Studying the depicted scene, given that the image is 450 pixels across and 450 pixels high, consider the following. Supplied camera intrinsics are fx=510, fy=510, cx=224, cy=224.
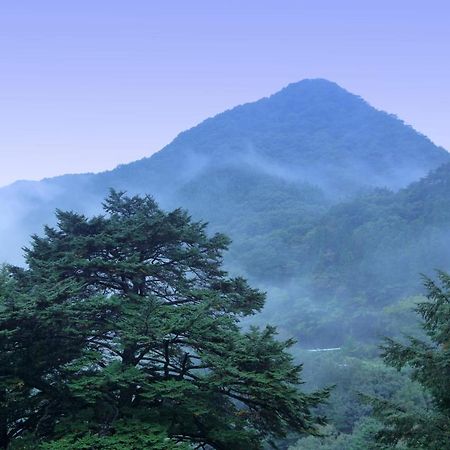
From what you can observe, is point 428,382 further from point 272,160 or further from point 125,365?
point 272,160

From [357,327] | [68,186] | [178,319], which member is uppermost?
[68,186]

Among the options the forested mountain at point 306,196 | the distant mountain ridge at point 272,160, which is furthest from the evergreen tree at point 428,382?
the distant mountain ridge at point 272,160

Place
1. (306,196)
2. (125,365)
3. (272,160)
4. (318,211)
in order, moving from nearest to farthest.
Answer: (125,365), (318,211), (306,196), (272,160)

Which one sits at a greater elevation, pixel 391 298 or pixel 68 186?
pixel 68 186

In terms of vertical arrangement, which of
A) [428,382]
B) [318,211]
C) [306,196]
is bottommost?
[428,382]

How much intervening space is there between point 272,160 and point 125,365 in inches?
5860

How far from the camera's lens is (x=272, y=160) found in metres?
156

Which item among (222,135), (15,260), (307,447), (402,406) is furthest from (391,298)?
(222,135)

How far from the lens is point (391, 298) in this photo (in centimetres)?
6888

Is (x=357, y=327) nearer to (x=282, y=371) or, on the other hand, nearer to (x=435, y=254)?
(x=435, y=254)

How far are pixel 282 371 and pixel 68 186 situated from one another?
140196 mm

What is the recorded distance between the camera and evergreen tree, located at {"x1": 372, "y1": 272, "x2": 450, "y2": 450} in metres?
7.92

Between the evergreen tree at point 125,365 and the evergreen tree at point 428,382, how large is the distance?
4.62ft

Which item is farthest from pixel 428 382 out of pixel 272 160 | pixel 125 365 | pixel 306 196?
pixel 272 160
